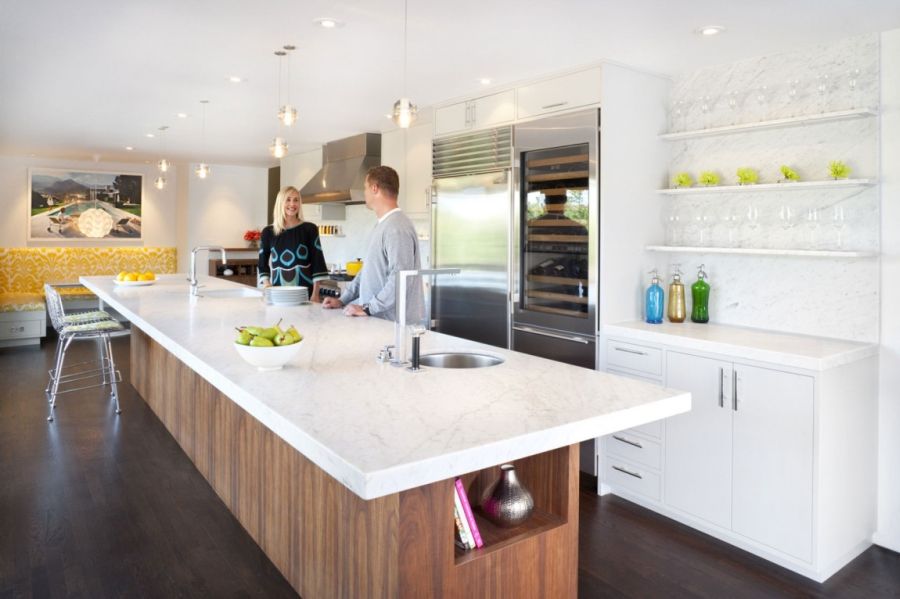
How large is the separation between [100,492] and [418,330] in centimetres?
228

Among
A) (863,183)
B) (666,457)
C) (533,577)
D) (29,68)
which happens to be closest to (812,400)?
(666,457)

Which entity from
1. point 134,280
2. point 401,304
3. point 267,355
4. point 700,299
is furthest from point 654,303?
point 134,280

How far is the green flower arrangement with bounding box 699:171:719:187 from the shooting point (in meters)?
3.65

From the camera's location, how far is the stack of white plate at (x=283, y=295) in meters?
3.92

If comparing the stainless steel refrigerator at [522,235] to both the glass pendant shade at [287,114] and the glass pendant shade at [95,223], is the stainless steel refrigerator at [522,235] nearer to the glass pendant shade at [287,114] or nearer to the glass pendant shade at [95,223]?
the glass pendant shade at [287,114]

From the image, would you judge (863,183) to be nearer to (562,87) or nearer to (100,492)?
(562,87)

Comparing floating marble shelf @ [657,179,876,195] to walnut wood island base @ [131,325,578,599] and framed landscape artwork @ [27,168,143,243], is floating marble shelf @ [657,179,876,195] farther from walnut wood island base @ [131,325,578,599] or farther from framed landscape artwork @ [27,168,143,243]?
framed landscape artwork @ [27,168,143,243]

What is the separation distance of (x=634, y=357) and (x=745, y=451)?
74 centimetres

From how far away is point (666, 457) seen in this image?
3.32 m

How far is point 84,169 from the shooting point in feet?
30.3

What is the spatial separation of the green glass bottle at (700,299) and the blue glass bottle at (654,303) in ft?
0.61

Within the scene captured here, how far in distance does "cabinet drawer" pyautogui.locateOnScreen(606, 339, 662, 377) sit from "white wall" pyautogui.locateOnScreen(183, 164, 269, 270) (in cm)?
738

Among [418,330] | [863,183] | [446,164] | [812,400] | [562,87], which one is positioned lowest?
[812,400]

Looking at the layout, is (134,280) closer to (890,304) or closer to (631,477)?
(631,477)
